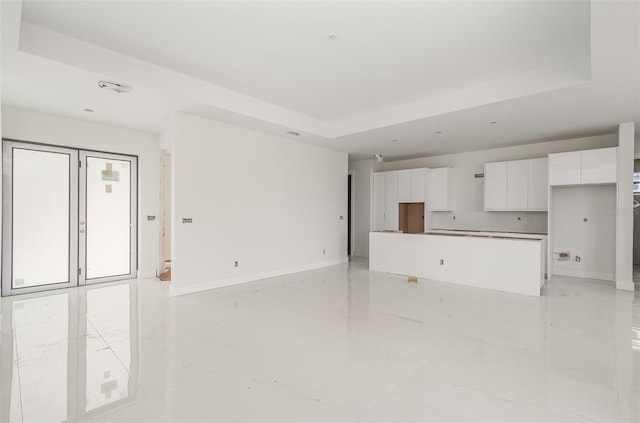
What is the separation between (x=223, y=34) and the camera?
3168 millimetres

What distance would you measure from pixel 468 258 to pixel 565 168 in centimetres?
242

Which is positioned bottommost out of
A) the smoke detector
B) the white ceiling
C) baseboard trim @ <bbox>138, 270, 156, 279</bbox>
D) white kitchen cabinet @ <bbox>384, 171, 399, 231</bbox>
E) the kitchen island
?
baseboard trim @ <bbox>138, 270, 156, 279</bbox>

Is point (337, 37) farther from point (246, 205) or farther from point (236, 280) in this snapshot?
point (236, 280)

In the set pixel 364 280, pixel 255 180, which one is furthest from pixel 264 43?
pixel 364 280

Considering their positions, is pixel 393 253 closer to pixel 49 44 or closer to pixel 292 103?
pixel 292 103

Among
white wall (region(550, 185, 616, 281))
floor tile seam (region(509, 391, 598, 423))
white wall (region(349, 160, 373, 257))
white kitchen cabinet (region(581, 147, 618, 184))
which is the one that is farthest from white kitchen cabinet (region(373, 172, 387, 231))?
floor tile seam (region(509, 391, 598, 423))

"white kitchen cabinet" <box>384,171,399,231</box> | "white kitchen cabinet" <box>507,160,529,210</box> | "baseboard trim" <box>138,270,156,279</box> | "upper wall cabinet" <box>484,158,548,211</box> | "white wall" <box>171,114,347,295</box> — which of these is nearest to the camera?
"white wall" <box>171,114,347,295</box>

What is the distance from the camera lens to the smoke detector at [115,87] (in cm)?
366

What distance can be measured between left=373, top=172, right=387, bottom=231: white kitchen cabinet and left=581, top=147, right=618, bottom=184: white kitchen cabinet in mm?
4100

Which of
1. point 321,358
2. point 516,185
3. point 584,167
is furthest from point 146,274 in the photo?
point 584,167

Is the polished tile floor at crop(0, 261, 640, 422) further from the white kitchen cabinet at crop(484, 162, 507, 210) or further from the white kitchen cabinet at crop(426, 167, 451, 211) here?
the white kitchen cabinet at crop(426, 167, 451, 211)

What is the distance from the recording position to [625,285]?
5012 mm

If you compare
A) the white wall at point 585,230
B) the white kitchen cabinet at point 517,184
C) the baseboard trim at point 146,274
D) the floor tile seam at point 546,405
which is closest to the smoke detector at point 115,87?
the baseboard trim at point 146,274

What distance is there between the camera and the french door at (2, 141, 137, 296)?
478 cm
